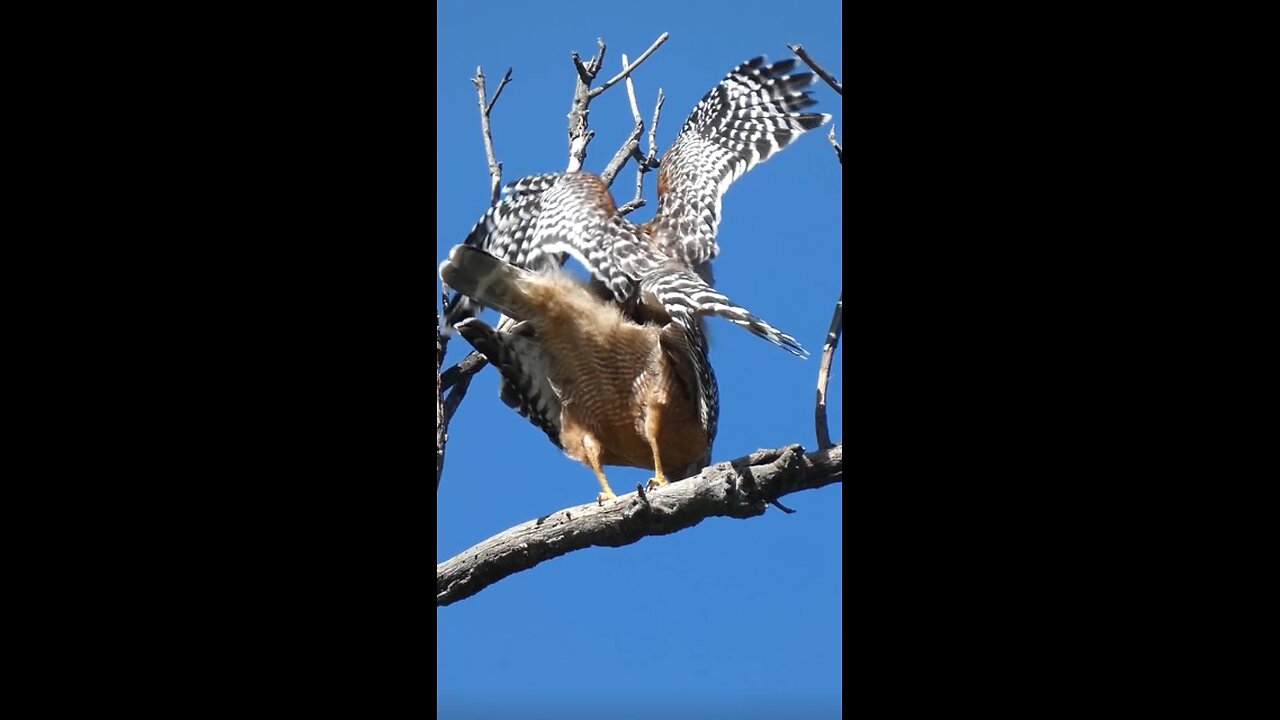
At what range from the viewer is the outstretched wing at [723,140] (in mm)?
3434

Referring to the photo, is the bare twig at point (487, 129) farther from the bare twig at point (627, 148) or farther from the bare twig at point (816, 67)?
the bare twig at point (816, 67)

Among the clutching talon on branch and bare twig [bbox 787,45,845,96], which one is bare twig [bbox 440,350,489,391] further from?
bare twig [bbox 787,45,845,96]

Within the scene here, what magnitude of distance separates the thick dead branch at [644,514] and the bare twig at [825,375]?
0.05 meters

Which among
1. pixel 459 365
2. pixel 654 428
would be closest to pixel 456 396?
pixel 459 365

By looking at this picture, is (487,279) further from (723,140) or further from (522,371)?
(723,140)

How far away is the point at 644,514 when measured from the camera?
2.52 m

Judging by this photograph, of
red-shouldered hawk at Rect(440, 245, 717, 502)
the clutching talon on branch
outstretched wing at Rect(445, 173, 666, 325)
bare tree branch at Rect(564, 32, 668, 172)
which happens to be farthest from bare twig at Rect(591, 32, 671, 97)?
the clutching talon on branch

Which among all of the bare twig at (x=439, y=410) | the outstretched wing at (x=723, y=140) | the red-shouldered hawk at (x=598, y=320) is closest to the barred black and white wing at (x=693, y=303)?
the red-shouldered hawk at (x=598, y=320)

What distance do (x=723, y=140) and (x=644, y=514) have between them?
6.21ft

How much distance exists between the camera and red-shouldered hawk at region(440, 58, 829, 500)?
9.63ft
